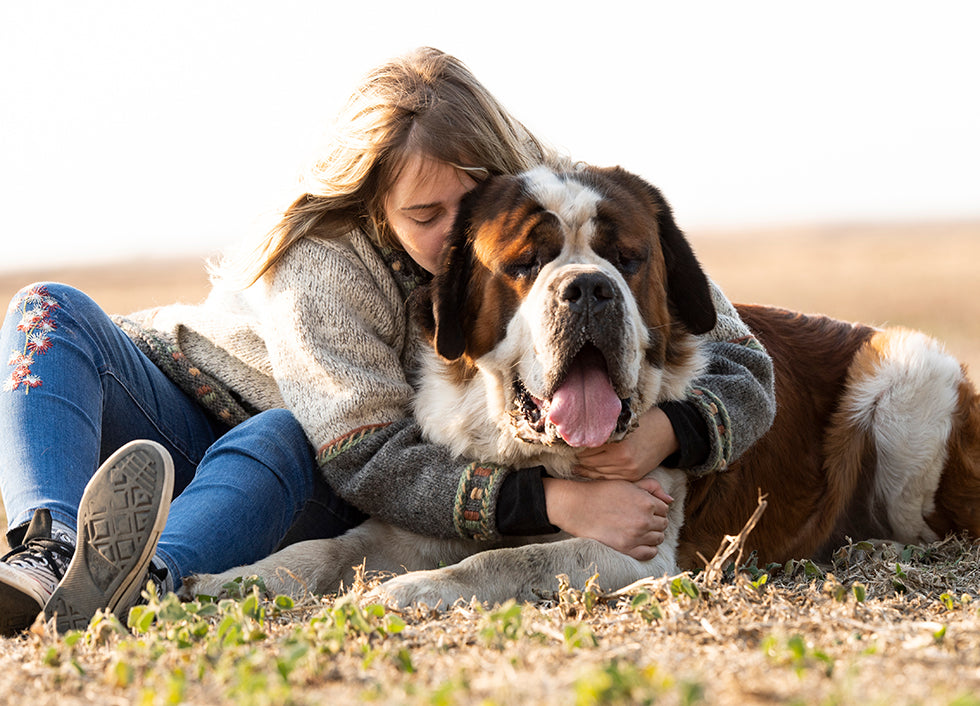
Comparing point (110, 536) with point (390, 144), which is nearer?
point (110, 536)

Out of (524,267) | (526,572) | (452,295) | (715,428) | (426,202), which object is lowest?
(526,572)

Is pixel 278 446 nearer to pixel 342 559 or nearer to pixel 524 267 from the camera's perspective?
pixel 342 559

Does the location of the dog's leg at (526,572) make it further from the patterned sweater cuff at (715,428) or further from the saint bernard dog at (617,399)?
the patterned sweater cuff at (715,428)

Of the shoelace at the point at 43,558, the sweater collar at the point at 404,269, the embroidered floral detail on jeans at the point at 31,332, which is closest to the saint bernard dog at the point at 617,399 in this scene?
the sweater collar at the point at 404,269

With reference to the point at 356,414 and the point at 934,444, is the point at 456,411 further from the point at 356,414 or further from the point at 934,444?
the point at 934,444

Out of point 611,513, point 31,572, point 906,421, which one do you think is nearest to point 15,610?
point 31,572

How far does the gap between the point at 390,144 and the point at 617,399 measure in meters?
1.12

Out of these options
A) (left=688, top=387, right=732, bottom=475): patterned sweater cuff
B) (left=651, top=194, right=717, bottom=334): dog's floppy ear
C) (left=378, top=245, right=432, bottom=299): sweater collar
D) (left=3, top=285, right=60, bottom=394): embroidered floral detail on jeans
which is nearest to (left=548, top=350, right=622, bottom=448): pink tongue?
(left=688, top=387, right=732, bottom=475): patterned sweater cuff

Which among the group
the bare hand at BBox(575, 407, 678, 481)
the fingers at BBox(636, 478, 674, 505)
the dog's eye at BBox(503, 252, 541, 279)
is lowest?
the fingers at BBox(636, 478, 674, 505)

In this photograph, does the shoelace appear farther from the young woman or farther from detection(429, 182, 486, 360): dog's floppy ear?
detection(429, 182, 486, 360): dog's floppy ear

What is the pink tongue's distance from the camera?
2828mm

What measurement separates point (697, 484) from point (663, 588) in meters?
0.87

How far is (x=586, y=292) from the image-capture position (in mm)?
2697

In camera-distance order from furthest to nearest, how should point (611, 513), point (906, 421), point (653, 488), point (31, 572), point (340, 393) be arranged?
point (906, 421)
point (340, 393)
point (653, 488)
point (611, 513)
point (31, 572)
